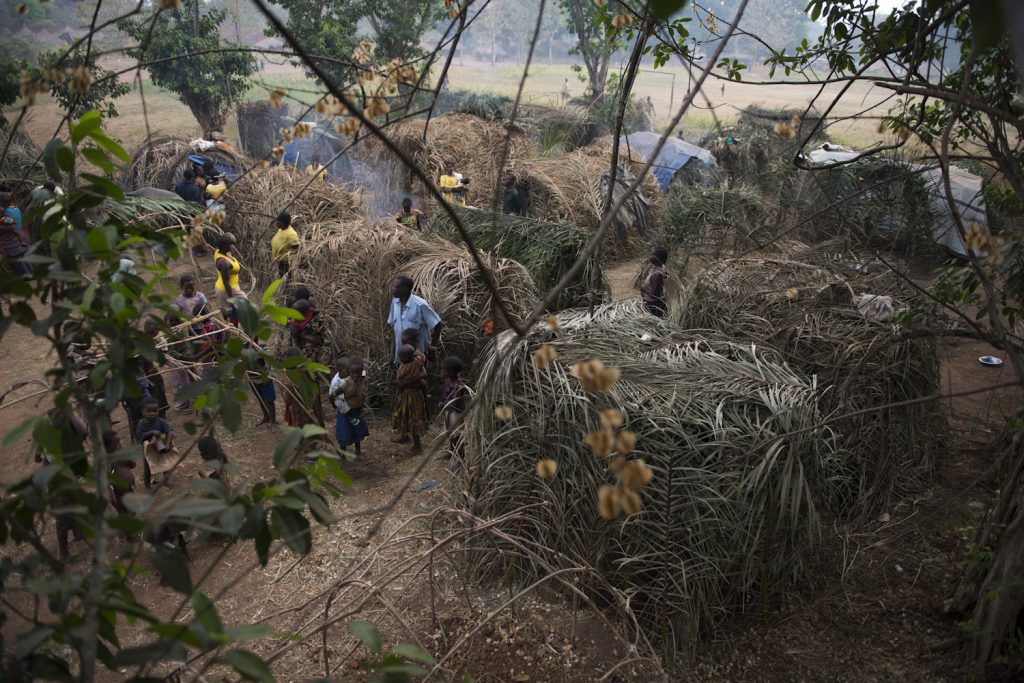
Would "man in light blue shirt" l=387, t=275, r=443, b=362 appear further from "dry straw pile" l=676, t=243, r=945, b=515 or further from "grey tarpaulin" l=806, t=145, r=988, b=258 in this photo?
"grey tarpaulin" l=806, t=145, r=988, b=258

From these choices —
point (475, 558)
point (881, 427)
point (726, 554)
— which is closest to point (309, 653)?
point (475, 558)

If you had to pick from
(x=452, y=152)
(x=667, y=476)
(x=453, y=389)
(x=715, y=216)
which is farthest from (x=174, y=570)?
(x=452, y=152)

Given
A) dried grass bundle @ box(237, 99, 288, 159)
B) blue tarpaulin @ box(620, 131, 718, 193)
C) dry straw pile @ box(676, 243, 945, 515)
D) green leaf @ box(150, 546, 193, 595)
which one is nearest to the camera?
green leaf @ box(150, 546, 193, 595)

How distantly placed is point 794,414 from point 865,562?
1138mm

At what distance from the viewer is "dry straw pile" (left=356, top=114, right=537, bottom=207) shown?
10898mm

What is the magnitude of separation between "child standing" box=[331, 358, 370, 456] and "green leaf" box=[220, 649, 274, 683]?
12.2ft

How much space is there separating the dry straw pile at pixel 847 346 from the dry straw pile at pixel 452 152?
202 inches

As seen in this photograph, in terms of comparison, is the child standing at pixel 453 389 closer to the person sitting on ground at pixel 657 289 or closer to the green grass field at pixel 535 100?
the person sitting on ground at pixel 657 289

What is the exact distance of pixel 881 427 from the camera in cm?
462

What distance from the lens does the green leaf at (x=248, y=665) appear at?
1341mm

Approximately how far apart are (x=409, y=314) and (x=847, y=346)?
3240mm

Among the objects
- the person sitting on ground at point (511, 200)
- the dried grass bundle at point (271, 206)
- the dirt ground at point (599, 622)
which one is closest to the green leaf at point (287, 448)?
the dirt ground at point (599, 622)

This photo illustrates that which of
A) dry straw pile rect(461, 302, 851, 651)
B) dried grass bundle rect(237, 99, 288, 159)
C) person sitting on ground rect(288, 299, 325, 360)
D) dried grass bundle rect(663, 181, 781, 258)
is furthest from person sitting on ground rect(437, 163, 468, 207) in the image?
dried grass bundle rect(237, 99, 288, 159)

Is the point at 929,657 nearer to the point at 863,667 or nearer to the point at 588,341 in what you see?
the point at 863,667
